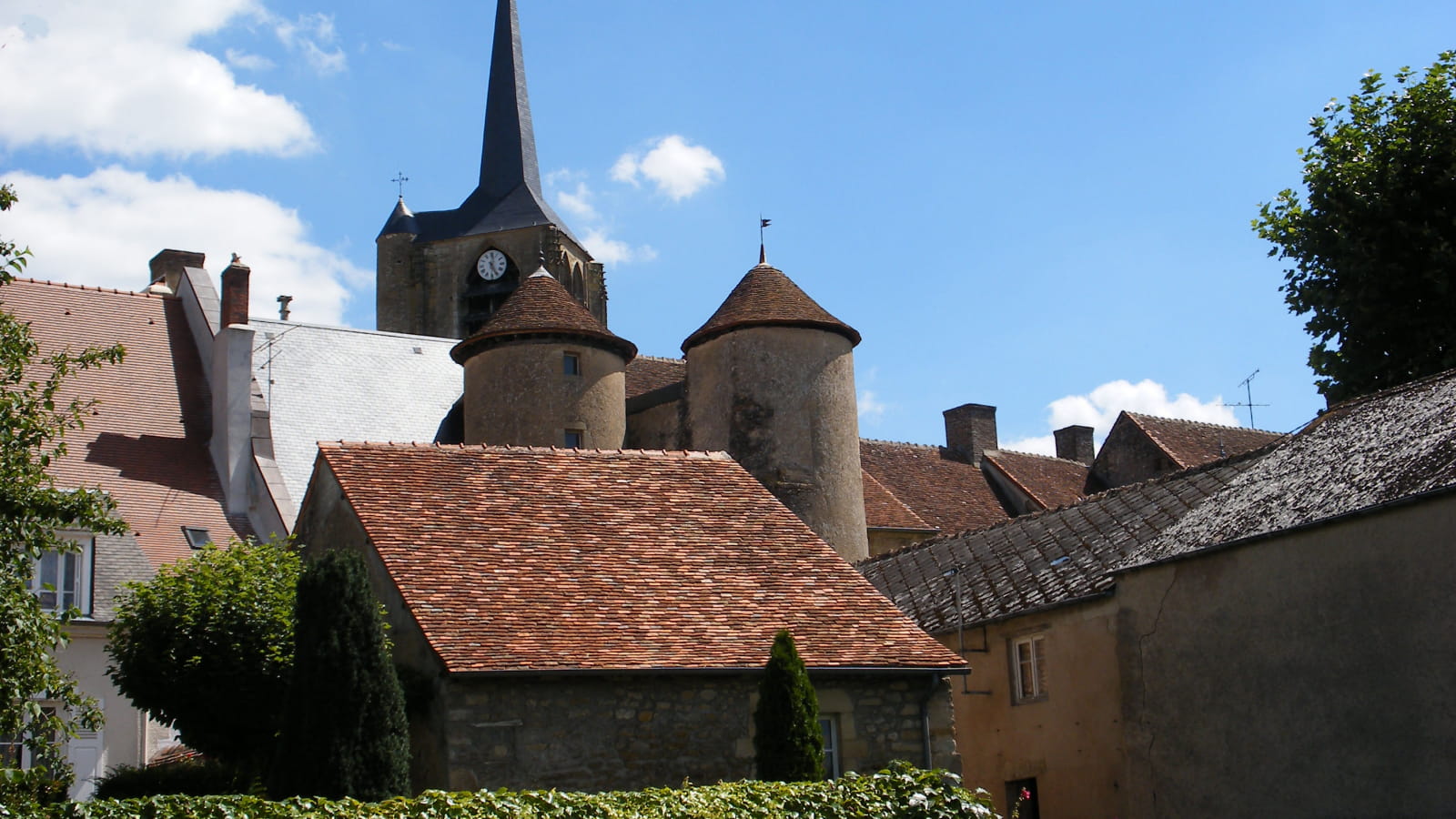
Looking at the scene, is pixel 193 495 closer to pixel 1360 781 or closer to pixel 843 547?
pixel 843 547

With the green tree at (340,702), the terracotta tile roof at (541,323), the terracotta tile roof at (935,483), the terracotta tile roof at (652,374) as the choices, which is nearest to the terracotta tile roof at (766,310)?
the terracotta tile roof at (541,323)

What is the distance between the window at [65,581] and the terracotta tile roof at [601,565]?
6076mm

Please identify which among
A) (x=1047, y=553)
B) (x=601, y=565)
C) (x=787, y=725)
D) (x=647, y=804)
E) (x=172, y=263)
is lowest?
(x=647, y=804)

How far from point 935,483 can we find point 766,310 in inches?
395

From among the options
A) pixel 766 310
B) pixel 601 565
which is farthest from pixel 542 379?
pixel 601 565

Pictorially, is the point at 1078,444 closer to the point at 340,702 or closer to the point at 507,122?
the point at 507,122

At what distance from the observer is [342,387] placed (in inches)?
1259

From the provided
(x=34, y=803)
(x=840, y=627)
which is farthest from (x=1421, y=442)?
(x=34, y=803)

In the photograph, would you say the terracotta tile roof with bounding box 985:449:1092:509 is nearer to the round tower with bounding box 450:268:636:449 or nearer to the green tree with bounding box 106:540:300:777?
the round tower with bounding box 450:268:636:449

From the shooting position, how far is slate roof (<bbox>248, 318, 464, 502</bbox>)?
29984 millimetres

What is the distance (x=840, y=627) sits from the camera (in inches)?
660

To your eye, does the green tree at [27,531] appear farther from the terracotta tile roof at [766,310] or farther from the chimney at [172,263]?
the chimney at [172,263]

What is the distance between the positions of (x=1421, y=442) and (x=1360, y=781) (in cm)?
334

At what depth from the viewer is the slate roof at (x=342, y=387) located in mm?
29984
